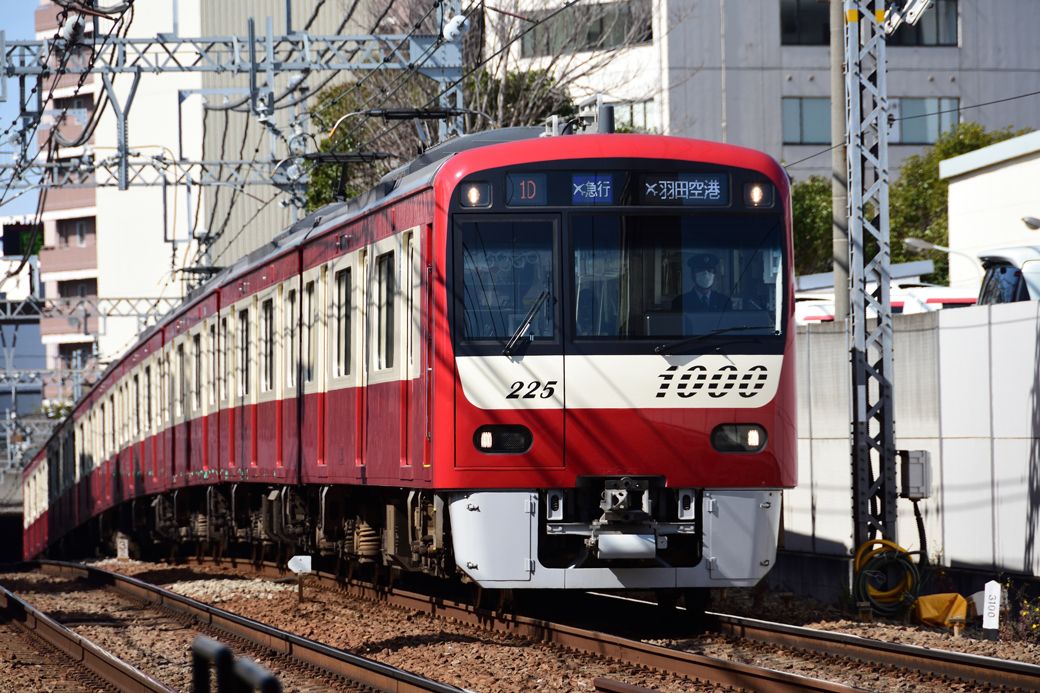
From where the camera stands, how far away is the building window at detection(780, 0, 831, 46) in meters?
42.6

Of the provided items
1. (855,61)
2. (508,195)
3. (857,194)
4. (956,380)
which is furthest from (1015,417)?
(508,195)

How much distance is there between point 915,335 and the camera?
14484 mm

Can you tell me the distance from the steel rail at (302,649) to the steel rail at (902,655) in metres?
2.35

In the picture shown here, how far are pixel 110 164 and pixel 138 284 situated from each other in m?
39.7

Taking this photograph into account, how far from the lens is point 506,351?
10195 mm

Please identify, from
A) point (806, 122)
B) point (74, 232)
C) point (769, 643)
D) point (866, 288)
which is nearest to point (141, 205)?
point (74, 232)

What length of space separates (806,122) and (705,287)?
33913mm

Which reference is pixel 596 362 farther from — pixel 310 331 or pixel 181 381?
pixel 181 381

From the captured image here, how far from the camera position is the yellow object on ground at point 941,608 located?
11672 mm

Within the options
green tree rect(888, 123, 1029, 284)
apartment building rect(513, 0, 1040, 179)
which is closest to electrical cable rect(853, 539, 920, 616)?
apartment building rect(513, 0, 1040, 179)

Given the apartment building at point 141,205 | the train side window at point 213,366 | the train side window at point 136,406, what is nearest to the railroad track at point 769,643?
the train side window at point 213,366

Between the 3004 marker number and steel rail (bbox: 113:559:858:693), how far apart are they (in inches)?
54.0

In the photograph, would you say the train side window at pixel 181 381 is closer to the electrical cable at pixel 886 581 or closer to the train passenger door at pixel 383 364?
the train passenger door at pixel 383 364

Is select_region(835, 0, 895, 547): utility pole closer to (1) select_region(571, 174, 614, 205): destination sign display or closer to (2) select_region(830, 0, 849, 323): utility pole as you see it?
(2) select_region(830, 0, 849, 323): utility pole
